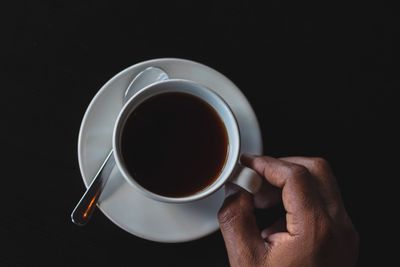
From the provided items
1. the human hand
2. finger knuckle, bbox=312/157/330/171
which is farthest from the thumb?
finger knuckle, bbox=312/157/330/171

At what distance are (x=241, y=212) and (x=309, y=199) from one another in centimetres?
12

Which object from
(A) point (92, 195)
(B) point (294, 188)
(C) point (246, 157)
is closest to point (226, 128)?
(C) point (246, 157)

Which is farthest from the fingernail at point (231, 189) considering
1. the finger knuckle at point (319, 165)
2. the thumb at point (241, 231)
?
the finger knuckle at point (319, 165)

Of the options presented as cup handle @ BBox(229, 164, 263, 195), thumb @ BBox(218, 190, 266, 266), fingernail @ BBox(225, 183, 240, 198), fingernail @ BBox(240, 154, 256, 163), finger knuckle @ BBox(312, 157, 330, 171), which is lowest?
thumb @ BBox(218, 190, 266, 266)

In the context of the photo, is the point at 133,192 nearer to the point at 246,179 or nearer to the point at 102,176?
the point at 102,176

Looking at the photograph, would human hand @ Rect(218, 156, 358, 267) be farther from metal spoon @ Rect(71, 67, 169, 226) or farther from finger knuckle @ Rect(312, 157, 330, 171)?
metal spoon @ Rect(71, 67, 169, 226)

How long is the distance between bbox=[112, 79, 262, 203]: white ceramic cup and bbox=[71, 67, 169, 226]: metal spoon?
73mm

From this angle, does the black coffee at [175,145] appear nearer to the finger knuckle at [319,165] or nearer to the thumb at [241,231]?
the thumb at [241,231]

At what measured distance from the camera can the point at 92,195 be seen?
0.90 m

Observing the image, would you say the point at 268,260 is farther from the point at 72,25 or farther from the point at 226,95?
the point at 72,25

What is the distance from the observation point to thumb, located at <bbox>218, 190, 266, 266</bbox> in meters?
0.85

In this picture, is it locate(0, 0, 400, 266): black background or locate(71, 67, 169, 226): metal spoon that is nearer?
locate(71, 67, 169, 226): metal spoon

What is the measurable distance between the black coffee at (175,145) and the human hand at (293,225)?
71 millimetres

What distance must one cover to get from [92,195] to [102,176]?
40 mm
